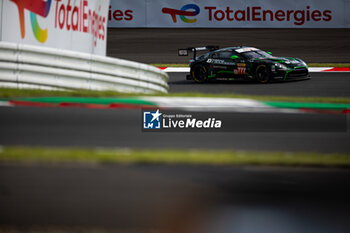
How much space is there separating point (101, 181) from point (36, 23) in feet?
26.6

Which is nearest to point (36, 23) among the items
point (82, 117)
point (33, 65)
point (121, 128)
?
point (33, 65)

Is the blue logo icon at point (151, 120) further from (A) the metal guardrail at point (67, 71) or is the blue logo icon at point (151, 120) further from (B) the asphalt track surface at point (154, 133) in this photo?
(A) the metal guardrail at point (67, 71)

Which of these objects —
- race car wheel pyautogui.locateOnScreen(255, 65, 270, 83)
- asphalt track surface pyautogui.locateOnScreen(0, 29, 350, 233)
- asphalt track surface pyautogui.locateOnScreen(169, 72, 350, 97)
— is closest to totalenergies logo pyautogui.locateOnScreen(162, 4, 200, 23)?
asphalt track surface pyautogui.locateOnScreen(169, 72, 350, 97)

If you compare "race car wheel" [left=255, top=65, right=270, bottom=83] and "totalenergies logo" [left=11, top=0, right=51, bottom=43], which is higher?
"totalenergies logo" [left=11, top=0, right=51, bottom=43]

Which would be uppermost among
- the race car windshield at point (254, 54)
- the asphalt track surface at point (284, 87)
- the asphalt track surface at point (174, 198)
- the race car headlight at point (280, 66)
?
the race car windshield at point (254, 54)

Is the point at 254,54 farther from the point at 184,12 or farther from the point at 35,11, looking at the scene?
the point at 184,12

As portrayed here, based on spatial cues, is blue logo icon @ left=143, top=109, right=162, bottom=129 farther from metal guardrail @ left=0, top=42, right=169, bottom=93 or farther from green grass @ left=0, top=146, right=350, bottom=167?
metal guardrail @ left=0, top=42, right=169, bottom=93

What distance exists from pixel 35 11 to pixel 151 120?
4.89 meters

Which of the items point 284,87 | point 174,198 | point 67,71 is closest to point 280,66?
point 284,87

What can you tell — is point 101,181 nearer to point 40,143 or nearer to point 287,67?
point 40,143

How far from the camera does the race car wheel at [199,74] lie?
17781mm

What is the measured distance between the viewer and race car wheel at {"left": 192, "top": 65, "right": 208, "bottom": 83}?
17.8 m

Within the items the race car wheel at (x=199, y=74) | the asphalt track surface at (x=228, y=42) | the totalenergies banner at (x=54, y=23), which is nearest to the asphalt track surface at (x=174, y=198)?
the totalenergies banner at (x=54, y=23)

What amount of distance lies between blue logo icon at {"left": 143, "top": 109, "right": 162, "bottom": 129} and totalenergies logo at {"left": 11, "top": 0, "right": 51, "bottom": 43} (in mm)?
4366
